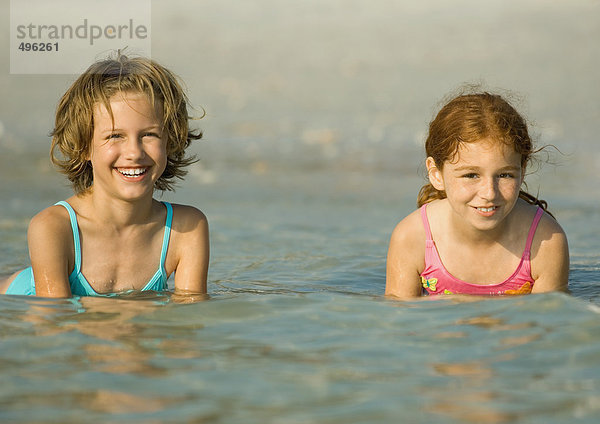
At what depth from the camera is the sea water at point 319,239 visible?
2.85 m

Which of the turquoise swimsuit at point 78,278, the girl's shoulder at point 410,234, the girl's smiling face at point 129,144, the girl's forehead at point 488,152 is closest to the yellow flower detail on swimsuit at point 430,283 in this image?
the girl's shoulder at point 410,234

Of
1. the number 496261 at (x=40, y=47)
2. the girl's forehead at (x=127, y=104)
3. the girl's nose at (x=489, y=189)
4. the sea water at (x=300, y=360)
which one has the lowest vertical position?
the sea water at (x=300, y=360)

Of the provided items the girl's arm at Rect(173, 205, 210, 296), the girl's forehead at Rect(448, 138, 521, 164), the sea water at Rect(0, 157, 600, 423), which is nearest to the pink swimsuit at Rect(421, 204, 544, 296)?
the sea water at Rect(0, 157, 600, 423)

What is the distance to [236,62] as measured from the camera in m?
14.5

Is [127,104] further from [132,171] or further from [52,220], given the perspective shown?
[52,220]

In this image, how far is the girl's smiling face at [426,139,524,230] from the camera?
13.2 feet

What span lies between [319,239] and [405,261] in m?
2.29

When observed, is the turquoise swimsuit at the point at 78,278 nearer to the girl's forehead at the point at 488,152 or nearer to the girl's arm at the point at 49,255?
the girl's arm at the point at 49,255

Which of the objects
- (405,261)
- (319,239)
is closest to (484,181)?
(405,261)

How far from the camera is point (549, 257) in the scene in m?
4.37

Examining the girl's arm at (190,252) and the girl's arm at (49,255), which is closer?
the girl's arm at (49,255)

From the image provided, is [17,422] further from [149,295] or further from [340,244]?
[340,244]

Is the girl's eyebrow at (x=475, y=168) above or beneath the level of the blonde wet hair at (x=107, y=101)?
beneath

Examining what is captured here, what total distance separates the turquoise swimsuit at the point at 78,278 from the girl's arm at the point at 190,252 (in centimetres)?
6
